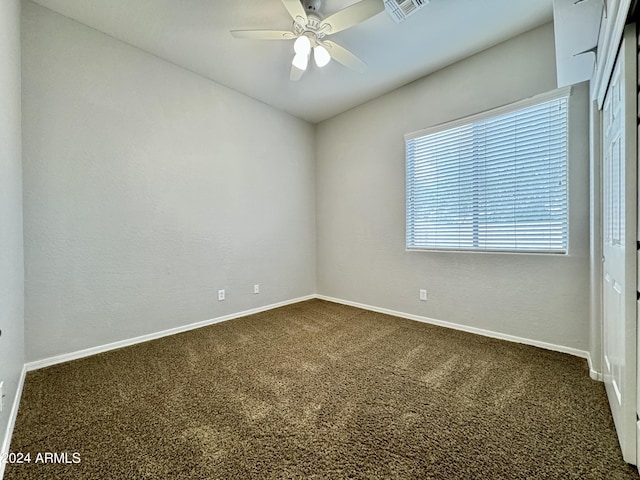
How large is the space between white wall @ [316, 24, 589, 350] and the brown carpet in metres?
0.38

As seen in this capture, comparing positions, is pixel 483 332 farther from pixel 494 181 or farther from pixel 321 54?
pixel 321 54

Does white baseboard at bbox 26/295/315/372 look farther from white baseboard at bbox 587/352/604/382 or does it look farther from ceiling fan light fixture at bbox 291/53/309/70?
white baseboard at bbox 587/352/604/382

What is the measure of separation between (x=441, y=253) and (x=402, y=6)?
7.25 ft

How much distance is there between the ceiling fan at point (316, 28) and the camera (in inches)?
67.9

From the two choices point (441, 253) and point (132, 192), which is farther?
point (441, 253)

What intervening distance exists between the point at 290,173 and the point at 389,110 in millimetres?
1555

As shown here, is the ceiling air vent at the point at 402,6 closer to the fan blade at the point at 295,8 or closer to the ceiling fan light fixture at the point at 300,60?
the fan blade at the point at 295,8

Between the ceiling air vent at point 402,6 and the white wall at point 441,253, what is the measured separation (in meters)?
1.24

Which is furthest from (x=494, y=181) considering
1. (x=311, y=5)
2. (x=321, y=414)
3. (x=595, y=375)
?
(x=321, y=414)

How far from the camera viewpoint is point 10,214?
5.12ft

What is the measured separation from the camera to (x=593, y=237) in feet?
6.14

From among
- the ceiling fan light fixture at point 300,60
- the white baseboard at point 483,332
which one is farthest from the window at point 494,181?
the ceiling fan light fixture at point 300,60

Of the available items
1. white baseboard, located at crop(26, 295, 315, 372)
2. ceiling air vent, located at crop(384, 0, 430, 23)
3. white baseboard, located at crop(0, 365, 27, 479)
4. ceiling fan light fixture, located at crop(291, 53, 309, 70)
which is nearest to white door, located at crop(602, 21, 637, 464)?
ceiling air vent, located at crop(384, 0, 430, 23)

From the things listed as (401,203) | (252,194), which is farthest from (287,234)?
(401,203)
